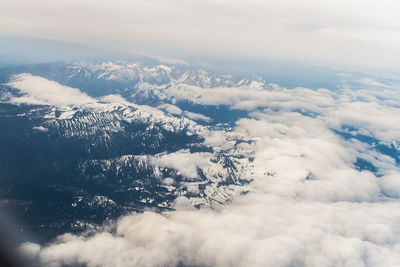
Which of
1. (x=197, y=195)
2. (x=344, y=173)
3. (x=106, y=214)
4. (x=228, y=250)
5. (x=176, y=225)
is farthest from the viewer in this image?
(x=344, y=173)

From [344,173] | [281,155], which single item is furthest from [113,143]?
[344,173]

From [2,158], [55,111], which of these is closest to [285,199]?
[2,158]

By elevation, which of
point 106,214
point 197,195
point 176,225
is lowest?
point 197,195

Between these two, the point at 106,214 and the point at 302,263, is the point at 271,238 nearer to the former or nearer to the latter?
the point at 302,263

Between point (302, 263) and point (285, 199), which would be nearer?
point (302, 263)

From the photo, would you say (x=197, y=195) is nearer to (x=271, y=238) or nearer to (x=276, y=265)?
(x=271, y=238)

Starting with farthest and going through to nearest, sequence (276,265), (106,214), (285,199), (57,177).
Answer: (57,177) < (285,199) < (106,214) < (276,265)

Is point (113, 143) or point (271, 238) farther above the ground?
point (271, 238)

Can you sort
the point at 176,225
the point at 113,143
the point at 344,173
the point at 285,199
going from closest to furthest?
1. the point at 176,225
2. the point at 285,199
3. the point at 344,173
4. the point at 113,143

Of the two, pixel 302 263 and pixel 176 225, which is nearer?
pixel 302 263

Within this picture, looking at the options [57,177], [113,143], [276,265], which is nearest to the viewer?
[276,265]
